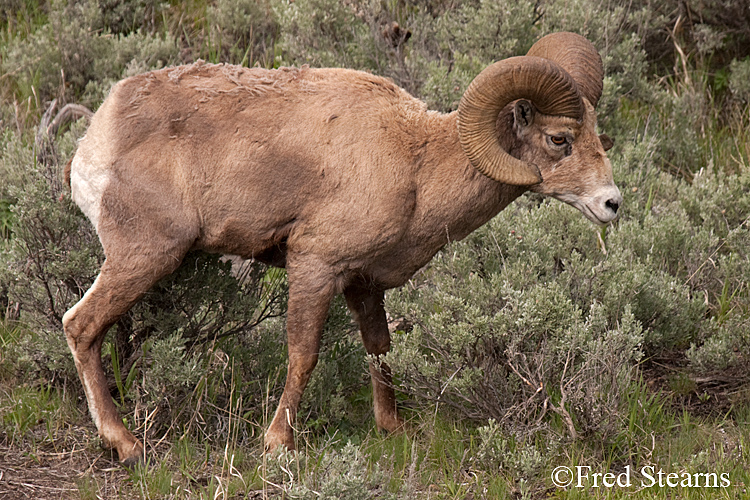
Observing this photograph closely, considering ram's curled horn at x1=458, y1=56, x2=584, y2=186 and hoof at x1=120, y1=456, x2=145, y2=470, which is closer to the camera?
ram's curled horn at x1=458, y1=56, x2=584, y2=186

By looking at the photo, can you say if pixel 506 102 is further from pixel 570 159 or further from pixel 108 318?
pixel 108 318

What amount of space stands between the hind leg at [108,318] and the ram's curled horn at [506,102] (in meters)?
1.61

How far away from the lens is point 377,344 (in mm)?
5227

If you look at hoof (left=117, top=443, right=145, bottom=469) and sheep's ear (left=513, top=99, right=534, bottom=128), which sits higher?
sheep's ear (left=513, top=99, right=534, bottom=128)

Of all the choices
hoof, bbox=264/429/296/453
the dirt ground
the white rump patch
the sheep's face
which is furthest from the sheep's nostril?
the dirt ground

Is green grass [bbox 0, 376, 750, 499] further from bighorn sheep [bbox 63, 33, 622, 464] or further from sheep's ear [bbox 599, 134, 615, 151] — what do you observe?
sheep's ear [bbox 599, 134, 615, 151]

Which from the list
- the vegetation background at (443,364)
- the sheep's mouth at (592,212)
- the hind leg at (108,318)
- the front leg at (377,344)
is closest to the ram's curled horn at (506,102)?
the sheep's mouth at (592,212)

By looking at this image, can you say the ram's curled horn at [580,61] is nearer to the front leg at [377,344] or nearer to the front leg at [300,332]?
the front leg at [377,344]

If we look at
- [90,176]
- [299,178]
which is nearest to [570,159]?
[299,178]

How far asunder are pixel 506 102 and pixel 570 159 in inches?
18.7
